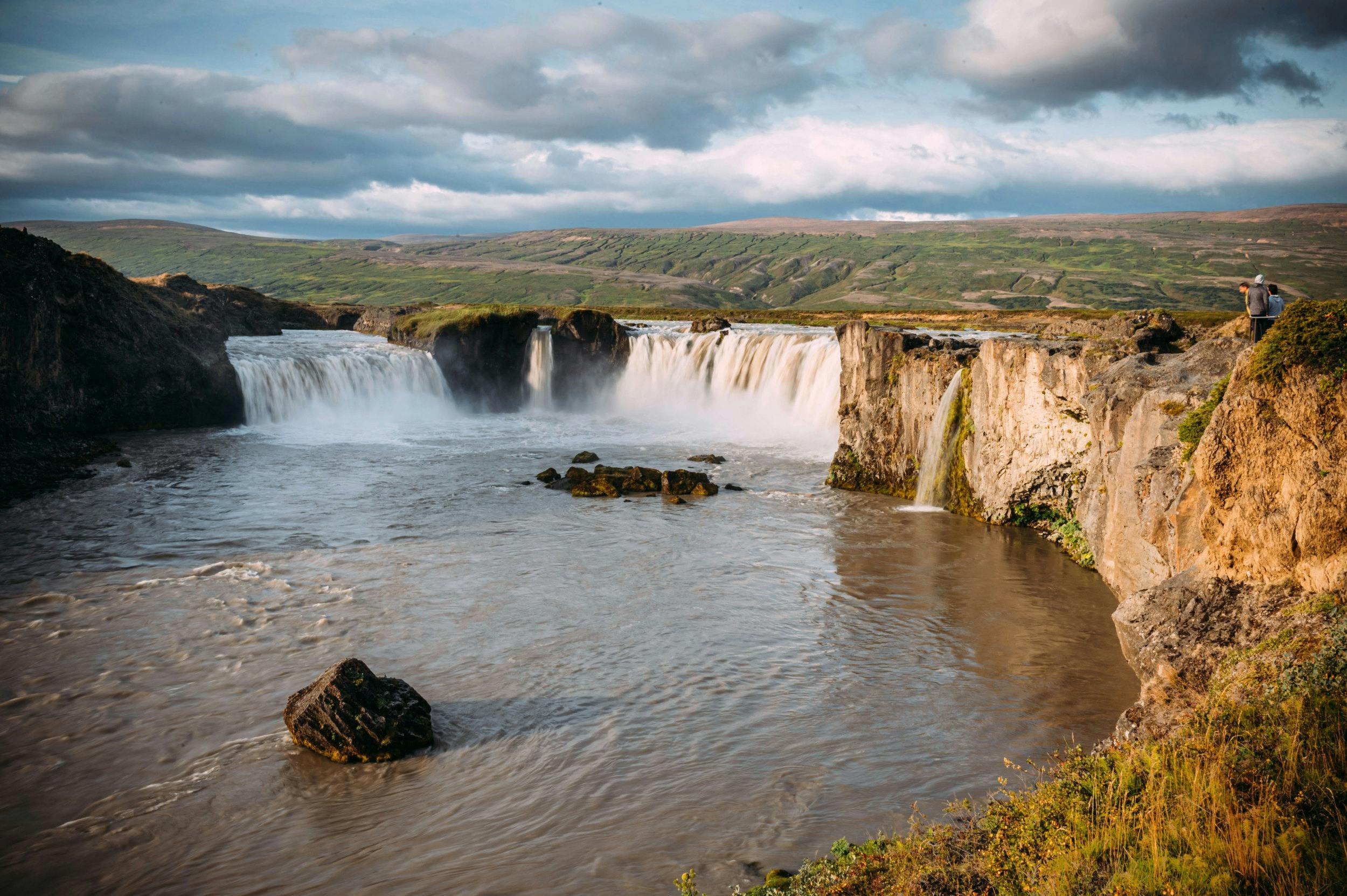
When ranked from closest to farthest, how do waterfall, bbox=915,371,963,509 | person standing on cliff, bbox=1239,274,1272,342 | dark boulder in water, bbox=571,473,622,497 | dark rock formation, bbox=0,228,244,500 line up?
1. person standing on cliff, bbox=1239,274,1272,342
2. waterfall, bbox=915,371,963,509
3. dark boulder in water, bbox=571,473,622,497
4. dark rock formation, bbox=0,228,244,500

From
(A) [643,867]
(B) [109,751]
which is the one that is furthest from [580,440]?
(A) [643,867]

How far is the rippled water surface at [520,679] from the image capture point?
842cm

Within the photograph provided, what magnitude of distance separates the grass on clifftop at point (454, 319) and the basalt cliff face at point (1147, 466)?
107 feet

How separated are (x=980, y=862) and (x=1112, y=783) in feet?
4.50

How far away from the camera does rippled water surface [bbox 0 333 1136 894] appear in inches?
332

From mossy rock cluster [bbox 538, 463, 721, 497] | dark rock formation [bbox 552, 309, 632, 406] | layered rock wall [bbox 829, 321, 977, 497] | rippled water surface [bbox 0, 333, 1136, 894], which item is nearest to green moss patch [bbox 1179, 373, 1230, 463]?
rippled water surface [bbox 0, 333, 1136, 894]

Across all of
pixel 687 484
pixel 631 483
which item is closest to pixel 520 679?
pixel 687 484

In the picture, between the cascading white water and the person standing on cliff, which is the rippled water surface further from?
the cascading white water

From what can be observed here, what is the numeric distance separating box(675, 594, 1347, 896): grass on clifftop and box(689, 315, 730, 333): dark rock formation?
49673 mm

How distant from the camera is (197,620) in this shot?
1494 centimetres

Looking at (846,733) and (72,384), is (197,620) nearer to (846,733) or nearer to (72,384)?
(846,733)

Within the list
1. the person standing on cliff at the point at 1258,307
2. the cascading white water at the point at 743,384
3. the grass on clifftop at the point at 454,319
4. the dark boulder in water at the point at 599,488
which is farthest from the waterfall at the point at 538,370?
the person standing on cliff at the point at 1258,307

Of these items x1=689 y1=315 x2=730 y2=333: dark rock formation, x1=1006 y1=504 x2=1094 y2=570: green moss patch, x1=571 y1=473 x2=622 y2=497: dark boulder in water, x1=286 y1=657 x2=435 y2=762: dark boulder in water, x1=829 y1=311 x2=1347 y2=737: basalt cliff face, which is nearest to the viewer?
x1=829 y1=311 x2=1347 y2=737: basalt cliff face

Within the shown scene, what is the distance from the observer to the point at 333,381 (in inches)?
1900
